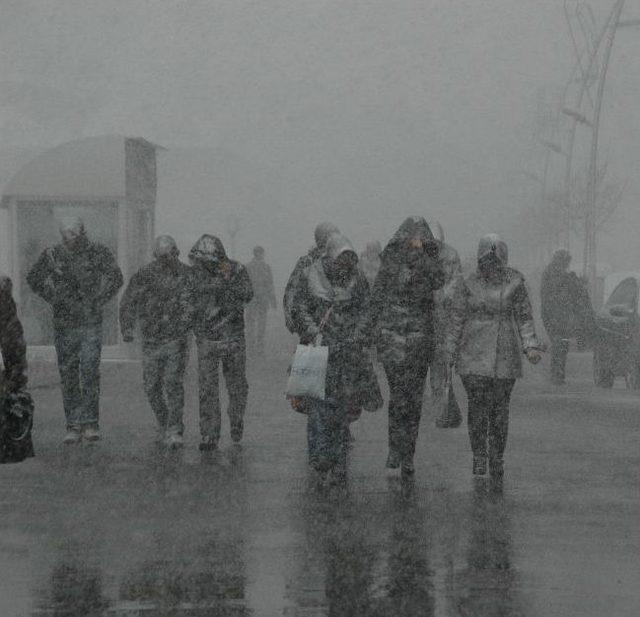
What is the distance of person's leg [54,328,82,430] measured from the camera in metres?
12.3

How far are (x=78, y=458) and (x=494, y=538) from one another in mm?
4384

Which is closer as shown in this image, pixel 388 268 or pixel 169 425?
pixel 388 268

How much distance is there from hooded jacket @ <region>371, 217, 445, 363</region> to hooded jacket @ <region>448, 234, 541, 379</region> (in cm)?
22

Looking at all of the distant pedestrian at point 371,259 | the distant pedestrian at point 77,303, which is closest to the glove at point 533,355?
the distant pedestrian at point 77,303

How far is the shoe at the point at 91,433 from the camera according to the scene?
40.6ft

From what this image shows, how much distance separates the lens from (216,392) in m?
11.9

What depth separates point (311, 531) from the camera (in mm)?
8133

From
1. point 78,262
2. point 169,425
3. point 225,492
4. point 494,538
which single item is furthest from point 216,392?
point 494,538

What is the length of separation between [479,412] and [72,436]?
3.71 meters

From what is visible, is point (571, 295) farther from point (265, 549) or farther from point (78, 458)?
point (265, 549)

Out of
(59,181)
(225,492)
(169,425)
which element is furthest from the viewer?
(59,181)

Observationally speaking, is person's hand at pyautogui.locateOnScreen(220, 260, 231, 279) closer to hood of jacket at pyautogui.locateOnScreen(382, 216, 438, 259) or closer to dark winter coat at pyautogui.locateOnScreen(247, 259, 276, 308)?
hood of jacket at pyautogui.locateOnScreen(382, 216, 438, 259)

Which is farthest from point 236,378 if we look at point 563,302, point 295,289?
point 563,302

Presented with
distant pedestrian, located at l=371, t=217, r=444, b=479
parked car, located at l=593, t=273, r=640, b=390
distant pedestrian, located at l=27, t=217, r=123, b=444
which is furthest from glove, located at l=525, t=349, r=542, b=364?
parked car, located at l=593, t=273, r=640, b=390
